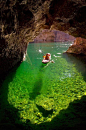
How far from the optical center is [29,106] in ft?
12.8

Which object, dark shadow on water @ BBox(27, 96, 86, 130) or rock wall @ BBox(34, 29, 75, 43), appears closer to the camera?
dark shadow on water @ BBox(27, 96, 86, 130)

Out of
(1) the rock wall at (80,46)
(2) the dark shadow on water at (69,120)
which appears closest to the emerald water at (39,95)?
(2) the dark shadow on water at (69,120)

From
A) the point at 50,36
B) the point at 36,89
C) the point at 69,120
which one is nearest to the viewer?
the point at 69,120

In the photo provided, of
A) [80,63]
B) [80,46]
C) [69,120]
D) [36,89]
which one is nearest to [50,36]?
A: [80,46]

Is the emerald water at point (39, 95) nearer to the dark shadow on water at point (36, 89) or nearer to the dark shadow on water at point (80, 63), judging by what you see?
the dark shadow on water at point (36, 89)

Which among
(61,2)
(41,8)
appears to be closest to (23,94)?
(41,8)

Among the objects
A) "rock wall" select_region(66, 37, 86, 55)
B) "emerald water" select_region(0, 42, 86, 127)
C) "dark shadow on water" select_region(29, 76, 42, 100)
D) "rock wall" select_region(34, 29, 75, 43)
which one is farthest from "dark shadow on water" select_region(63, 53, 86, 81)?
"rock wall" select_region(34, 29, 75, 43)

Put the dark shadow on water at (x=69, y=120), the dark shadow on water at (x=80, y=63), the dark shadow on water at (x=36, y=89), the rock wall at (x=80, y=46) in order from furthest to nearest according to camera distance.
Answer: the rock wall at (x=80, y=46), the dark shadow on water at (x=80, y=63), the dark shadow on water at (x=36, y=89), the dark shadow on water at (x=69, y=120)

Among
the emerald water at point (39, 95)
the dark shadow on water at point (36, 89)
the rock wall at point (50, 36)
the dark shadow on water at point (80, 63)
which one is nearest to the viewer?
the emerald water at point (39, 95)

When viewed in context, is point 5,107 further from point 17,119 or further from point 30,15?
point 30,15

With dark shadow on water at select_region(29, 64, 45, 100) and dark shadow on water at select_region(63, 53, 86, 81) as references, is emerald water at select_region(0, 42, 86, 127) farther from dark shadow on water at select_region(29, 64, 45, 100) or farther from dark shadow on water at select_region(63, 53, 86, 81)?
dark shadow on water at select_region(63, 53, 86, 81)

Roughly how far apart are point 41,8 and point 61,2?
3.85ft

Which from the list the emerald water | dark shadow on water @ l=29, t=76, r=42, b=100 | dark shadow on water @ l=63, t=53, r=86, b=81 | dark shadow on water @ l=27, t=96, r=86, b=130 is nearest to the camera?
dark shadow on water @ l=27, t=96, r=86, b=130

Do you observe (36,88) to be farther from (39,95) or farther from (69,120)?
(69,120)
